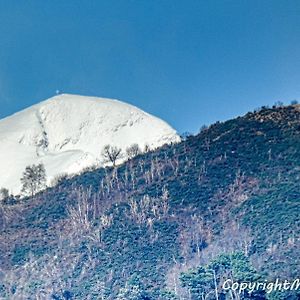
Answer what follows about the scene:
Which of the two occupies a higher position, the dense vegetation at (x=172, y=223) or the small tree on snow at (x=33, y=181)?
the small tree on snow at (x=33, y=181)

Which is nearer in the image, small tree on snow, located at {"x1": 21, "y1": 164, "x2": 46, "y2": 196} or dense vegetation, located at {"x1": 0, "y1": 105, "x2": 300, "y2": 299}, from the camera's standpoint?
dense vegetation, located at {"x1": 0, "y1": 105, "x2": 300, "y2": 299}

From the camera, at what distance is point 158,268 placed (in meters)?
91.2

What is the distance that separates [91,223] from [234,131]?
30.7 m

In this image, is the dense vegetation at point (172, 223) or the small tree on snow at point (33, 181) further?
the small tree on snow at point (33, 181)

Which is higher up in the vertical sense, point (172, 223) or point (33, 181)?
point (33, 181)

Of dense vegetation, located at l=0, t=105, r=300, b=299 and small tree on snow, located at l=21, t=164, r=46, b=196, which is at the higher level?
small tree on snow, located at l=21, t=164, r=46, b=196

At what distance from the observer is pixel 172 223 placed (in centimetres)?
10169

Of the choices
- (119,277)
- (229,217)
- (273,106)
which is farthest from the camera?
(273,106)

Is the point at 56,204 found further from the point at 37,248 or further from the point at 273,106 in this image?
the point at 273,106

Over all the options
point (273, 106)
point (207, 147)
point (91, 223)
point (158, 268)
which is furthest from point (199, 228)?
point (273, 106)

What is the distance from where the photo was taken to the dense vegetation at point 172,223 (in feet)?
274

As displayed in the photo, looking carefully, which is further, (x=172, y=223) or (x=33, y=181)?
(x=33, y=181)

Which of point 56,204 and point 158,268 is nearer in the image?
point 158,268

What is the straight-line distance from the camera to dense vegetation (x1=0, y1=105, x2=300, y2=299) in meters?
83.4
